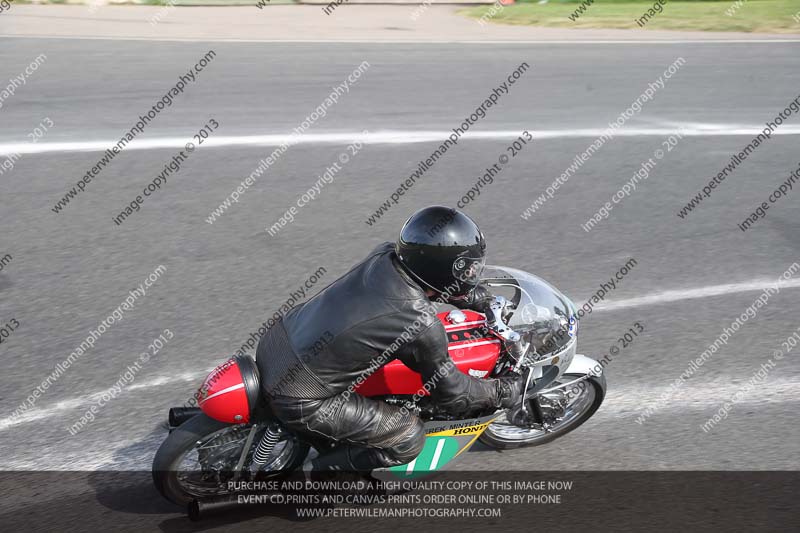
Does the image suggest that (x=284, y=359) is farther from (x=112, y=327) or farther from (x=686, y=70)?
(x=686, y=70)

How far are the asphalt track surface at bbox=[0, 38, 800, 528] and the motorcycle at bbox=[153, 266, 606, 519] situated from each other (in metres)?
0.59

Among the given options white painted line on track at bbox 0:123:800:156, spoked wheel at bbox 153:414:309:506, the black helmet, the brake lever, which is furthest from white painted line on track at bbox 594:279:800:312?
white painted line on track at bbox 0:123:800:156

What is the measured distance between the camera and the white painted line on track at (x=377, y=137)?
10625 mm

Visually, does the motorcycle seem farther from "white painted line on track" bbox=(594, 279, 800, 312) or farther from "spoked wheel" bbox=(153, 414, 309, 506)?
"white painted line on track" bbox=(594, 279, 800, 312)

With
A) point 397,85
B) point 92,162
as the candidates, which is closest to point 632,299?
point 92,162

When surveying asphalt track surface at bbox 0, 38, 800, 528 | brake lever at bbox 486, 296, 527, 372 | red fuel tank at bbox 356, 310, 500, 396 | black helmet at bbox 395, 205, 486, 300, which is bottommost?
asphalt track surface at bbox 0, 38, 800, 528

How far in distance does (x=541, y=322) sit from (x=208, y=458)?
2.01 m

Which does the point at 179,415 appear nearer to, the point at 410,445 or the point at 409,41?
the point at 410,445

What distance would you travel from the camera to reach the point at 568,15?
62.3 ft

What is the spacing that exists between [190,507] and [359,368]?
49.1 inches

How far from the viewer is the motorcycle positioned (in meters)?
4.44

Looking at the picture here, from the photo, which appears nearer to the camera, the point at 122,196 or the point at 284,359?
the point at 284,359

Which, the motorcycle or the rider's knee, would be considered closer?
the motorcycle

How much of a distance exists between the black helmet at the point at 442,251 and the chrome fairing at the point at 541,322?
0.61 meters
